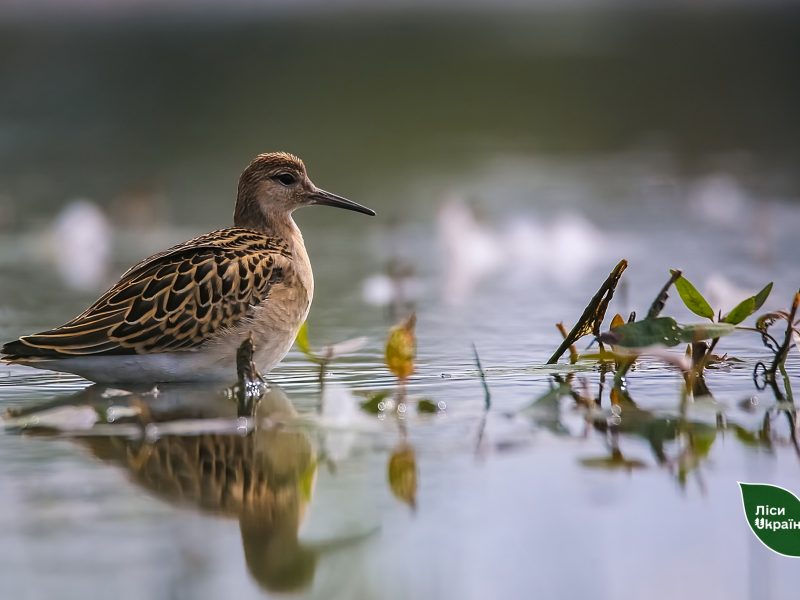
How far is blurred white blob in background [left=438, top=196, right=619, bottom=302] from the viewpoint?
1040cm

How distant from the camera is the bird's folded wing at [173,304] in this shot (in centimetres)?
629

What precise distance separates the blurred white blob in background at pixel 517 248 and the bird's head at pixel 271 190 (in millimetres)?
2530

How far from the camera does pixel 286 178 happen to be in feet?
25.1

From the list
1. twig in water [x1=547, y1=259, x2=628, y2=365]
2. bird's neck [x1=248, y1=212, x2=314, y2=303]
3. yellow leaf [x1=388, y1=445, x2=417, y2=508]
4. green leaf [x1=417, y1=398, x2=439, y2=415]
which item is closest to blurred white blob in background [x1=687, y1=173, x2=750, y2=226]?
bird's neck [x1=248, y1=212, x2=314, y2=303]

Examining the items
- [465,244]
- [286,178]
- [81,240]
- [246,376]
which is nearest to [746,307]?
[246,376]

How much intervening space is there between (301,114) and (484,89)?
3.20 metres

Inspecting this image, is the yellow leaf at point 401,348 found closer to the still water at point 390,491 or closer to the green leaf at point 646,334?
the still water at point 390,491

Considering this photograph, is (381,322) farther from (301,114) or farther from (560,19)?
(560,19)

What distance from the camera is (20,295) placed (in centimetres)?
945

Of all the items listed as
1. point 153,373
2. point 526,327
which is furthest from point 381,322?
point 153,373

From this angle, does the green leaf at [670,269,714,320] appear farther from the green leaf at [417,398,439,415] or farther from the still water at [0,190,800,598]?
the green leaf at [417,398,439,415]

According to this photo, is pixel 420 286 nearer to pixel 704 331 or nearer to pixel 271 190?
pixel 271 190

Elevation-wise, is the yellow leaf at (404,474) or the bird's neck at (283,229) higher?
the bird's neck at (283,229)

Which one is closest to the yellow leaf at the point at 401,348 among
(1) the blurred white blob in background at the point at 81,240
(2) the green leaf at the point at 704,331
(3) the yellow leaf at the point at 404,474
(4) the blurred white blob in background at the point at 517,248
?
(3) the yellow leaf at the point at 404,474
